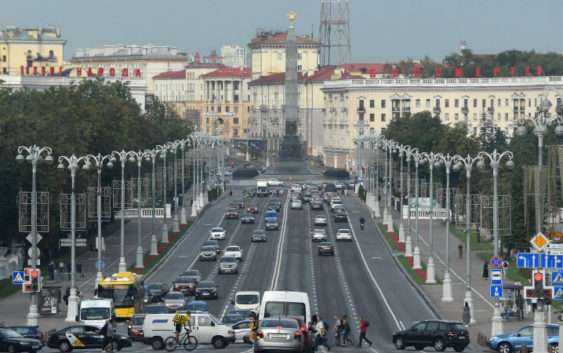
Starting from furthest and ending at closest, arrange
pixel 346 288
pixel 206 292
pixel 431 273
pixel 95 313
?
pixel 431 273 < pixel 346 288 < pixel 206 292 < pixel 95 313

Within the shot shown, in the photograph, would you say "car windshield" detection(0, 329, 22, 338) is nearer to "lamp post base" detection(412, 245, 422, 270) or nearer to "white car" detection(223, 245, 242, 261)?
"lamp post base" detection(412, 245, 422, 270)

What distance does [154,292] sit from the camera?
336 ft

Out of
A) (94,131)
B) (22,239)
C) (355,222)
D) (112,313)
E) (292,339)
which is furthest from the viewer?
(355,222)

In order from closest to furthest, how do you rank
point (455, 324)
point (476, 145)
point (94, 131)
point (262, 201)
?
point (455, 324) < point (94, 131) < point (476, 145) < point (262, 201)

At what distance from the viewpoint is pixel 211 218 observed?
17112cm

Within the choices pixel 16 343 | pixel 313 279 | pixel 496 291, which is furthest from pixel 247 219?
pixel 16 343

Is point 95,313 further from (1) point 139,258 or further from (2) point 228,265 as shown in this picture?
(1) point 139,258

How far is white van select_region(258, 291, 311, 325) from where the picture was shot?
239ft

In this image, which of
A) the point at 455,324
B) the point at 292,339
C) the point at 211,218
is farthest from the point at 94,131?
the point at 292,339

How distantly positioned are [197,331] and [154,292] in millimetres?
24207

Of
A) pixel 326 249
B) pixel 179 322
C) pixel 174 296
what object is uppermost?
pixel 179 322

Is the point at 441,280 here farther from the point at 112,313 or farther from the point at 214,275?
the point at 112,313

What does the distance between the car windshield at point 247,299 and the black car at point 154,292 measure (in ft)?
26.2

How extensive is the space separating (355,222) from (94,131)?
86.3 feet
